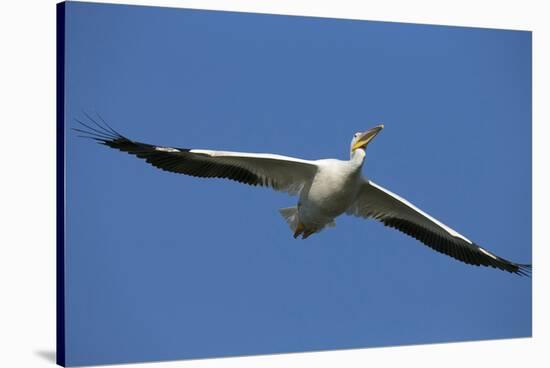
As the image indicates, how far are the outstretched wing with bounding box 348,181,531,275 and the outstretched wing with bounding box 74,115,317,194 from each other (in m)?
0.66

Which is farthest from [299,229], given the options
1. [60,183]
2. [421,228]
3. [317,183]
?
[60,183]

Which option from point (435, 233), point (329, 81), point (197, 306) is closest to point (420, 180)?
point (435, 233)

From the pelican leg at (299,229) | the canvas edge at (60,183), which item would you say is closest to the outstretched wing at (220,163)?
the canvas edge at (60,183)

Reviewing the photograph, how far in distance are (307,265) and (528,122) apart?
280cm

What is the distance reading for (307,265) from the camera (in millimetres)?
9711

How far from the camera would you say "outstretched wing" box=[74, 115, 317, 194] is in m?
8.41

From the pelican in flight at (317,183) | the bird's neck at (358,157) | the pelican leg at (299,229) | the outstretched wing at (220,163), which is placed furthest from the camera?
the pelican leg at (299,229)

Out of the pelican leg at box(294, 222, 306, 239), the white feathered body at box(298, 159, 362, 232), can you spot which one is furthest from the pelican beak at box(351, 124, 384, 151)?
the pelican leg at box(294, 222, 306, 239)

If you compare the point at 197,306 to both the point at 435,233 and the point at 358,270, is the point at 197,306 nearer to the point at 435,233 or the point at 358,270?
the point at 358,270

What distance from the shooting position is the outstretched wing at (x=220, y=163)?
841 centimetres

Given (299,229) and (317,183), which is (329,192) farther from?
(299,229)

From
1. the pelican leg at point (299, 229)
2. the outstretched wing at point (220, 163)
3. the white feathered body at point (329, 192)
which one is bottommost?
the pelican leg at point (299, 229)

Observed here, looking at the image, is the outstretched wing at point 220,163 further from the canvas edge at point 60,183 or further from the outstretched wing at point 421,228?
the outstretched wing at point 421,228

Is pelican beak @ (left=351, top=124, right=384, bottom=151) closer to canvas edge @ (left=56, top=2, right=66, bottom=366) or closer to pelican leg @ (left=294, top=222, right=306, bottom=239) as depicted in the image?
pelican leg @ (left=294, top=222, right=306, bottom=239)
